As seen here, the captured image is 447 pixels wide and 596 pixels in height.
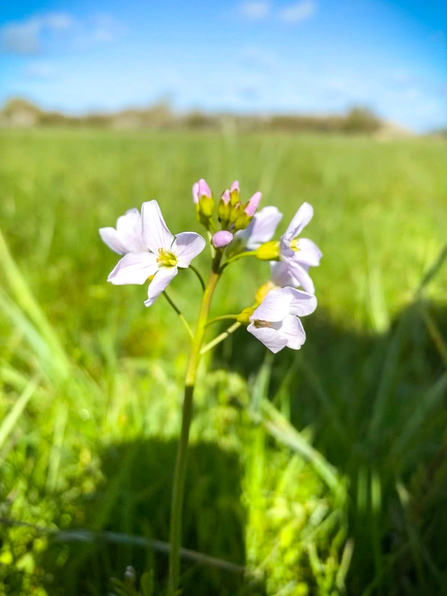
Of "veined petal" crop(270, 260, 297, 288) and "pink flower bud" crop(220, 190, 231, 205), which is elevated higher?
"pink flower bud" crop(220, 190, 231, 205)

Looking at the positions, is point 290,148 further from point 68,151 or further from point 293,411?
point 293,411

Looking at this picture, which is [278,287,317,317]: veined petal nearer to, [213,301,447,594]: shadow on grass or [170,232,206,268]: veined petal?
[170,232,206,268]: veined petal

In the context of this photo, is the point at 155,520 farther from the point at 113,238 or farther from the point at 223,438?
the point at 113,238

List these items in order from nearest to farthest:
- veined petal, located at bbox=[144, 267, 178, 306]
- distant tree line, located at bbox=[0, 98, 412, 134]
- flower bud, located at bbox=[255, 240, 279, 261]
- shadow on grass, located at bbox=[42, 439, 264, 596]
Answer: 1. veined petal, located at bbox=[144, 267, 178, 306]
2. flower bud, located at bbox=[255, 240, 279, 261]
3. shadow on grass, located at bbox=[42, 439, 264, 596]
4. distant tree line, located at bbox=[0, 98, 412, 134]

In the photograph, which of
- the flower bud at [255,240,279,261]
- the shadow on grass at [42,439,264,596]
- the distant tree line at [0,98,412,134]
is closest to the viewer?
the flower bud at [255,240,279,261]

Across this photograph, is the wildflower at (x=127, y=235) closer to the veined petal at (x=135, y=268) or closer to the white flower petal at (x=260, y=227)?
the veined petal at (x=135, y=268)

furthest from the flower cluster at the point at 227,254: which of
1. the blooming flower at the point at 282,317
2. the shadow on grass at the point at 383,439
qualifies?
the shadow on grass at the point at 383,439

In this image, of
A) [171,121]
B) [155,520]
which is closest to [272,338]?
[155,520]

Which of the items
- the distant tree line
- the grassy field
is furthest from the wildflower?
the distant tree line

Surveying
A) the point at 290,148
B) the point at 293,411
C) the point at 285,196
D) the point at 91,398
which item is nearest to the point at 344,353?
the point at 293,411
